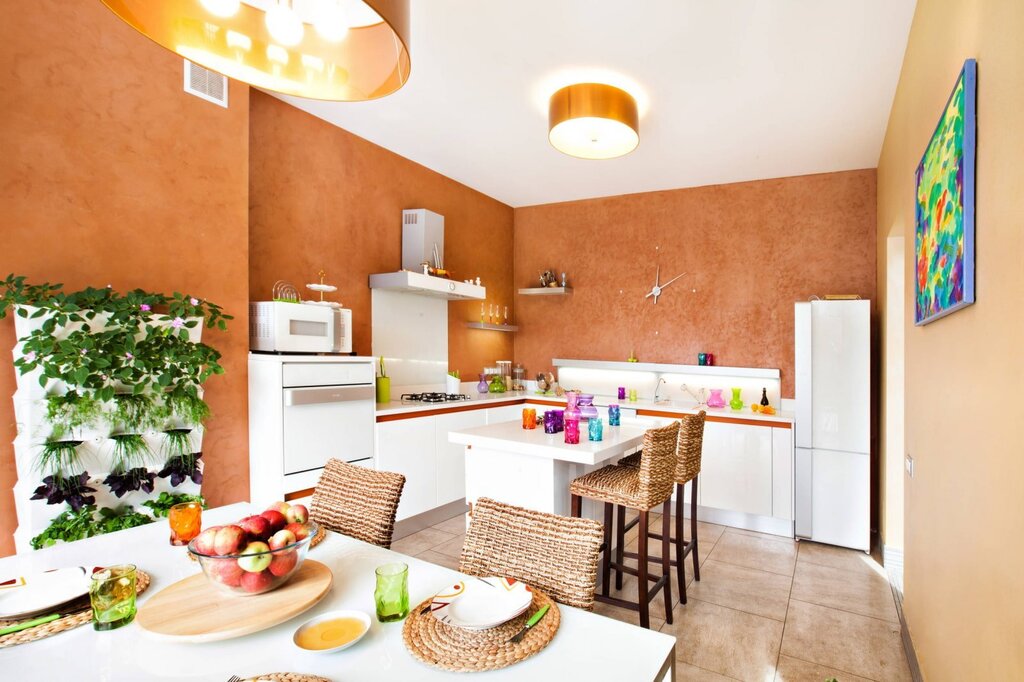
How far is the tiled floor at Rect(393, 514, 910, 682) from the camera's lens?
94.0 inches

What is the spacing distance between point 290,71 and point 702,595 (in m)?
3.19

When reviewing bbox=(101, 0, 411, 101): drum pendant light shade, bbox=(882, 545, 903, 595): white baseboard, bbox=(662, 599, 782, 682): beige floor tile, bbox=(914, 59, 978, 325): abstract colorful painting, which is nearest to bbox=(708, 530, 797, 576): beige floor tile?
bbox=(882, 545, 903, 595): white baseboard

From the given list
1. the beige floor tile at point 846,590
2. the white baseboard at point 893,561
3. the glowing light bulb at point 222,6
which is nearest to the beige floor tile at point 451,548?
the beige floor tile at point 846,590

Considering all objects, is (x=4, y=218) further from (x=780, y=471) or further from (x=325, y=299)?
(x=780, y=471)

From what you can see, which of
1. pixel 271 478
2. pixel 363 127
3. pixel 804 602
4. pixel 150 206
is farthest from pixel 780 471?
pixel 150 206

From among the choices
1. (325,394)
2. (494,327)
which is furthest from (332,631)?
(494,327)

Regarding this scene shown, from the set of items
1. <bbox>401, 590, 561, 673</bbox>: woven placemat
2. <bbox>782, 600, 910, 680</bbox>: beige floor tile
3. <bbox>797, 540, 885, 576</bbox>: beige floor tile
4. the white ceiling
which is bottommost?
<bbox>797, 540, 885, 576</bbox>: beige floor tile

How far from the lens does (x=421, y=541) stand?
152 inches

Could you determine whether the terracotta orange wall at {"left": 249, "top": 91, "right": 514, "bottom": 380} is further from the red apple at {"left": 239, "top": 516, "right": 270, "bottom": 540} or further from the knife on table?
the knife on table

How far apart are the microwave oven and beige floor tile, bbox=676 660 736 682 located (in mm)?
2543

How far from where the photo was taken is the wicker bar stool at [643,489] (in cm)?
249

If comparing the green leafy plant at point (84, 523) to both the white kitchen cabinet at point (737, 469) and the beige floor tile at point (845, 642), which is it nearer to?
the beige floor tile at point (845, 642)

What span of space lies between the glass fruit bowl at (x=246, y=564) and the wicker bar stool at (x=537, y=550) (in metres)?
0.47

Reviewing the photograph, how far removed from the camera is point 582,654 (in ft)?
3.49
